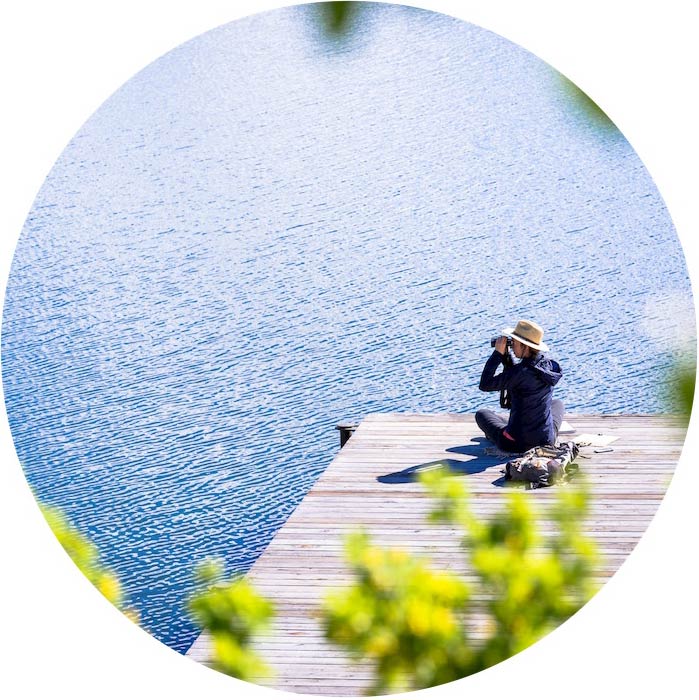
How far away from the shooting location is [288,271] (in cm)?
1076

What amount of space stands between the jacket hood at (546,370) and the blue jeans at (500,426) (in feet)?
→ 1.24

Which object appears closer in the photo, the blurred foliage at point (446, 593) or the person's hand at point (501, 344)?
the blurred foliage at point (446, 593)

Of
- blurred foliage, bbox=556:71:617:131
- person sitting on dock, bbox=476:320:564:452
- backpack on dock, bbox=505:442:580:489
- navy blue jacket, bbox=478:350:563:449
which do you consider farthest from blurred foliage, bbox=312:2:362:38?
backpack on dock, bbox=505:442:580:489

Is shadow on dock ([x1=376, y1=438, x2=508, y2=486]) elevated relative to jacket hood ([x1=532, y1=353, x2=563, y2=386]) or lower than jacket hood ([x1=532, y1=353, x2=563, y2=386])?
lower

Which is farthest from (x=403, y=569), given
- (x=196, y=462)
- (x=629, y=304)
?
(x=629, y=304)

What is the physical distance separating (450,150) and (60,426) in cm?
600

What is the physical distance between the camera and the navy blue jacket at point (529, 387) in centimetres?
572

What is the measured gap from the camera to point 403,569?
2488 millimetres

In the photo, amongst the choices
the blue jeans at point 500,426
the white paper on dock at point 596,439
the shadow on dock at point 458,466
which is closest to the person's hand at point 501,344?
the blue jeans at point 500,426

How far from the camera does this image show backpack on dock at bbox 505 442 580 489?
5.73 metres

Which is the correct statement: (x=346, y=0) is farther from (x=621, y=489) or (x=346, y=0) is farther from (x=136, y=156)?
(x=136, y=156)

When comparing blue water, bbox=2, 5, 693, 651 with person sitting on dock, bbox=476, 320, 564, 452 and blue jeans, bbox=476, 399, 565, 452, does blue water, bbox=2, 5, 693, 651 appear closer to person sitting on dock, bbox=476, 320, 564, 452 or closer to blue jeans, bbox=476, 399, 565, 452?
person sitting on dock, bbox=476, 320, 564, 452

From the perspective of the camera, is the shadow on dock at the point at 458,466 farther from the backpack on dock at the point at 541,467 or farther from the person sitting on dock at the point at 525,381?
the person sitting on dock at the point at 525,381

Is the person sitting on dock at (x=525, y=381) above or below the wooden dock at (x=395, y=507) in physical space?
above
